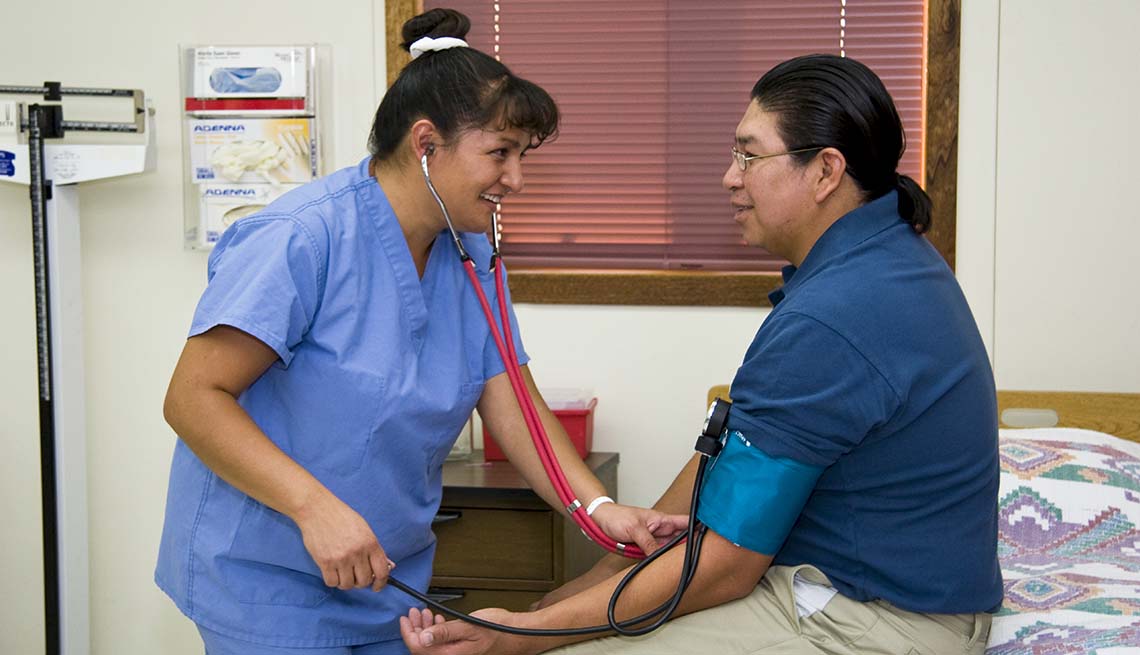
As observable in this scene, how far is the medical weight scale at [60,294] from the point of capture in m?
2.57

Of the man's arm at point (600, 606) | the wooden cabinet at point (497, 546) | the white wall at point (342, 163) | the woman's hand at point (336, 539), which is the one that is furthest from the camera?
A: the white wall at point (342, 163)

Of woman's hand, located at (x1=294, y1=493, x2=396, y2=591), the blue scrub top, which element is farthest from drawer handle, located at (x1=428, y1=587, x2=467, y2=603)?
woman's hand, located at (x1=294, y1=493, x2=396, y2=591)

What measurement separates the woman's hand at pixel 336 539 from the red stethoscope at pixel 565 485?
4.9 inches

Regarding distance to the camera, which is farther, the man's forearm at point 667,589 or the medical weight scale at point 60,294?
the medical weight scale at point 60,294

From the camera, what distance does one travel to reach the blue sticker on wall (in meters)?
2.59

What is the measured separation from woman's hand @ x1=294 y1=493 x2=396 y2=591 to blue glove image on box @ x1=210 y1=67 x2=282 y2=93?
5.26 ft

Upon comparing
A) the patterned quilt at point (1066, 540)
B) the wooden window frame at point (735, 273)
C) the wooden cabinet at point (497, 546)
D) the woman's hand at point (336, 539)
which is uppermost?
the wooden window frame at point (735, 273)

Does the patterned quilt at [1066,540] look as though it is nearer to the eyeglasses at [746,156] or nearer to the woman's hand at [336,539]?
the eyeglasses at [746,156]

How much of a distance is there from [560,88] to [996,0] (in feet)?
3.33

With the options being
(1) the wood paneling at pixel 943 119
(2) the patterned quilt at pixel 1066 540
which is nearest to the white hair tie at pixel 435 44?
(2) the patterned quilt at pixel 1066 540

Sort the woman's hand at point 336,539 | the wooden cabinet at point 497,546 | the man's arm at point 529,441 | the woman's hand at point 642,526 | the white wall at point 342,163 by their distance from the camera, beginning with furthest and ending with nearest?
1. the white wall at point 342,163
2. the wooden cabinet at point 497,546
3. the man's arm at point 529,441
4. the woman's hand at point 642,526
5. the woman's hand at point 336,539

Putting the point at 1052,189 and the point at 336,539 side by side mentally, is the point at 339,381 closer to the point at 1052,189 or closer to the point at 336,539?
the point at 336,539

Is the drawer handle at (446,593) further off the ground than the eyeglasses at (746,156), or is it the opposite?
the eyeglasses at (746,156)

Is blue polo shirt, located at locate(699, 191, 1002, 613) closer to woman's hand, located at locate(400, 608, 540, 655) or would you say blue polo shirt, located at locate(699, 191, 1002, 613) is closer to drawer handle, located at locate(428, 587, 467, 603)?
woman's hand, located at locate(400, 608, 540, 655)
